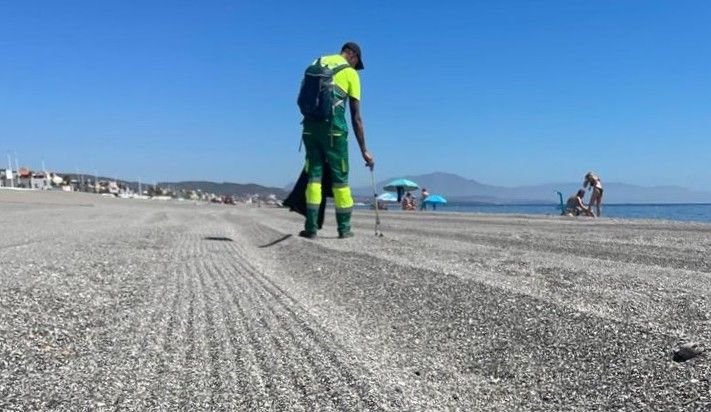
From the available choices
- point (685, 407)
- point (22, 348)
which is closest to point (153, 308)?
point (22, 348)

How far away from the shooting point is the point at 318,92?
5289 mm

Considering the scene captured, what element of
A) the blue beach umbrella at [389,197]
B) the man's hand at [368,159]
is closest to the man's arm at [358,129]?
the man's hand at [368,159]

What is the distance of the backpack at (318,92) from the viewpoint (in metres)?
5.30

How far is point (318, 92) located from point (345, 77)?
0.35 m

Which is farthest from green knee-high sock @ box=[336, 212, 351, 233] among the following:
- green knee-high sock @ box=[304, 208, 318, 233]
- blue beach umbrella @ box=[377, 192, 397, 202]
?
blue beach umbrella @ box=[377, 192, 397, 202]

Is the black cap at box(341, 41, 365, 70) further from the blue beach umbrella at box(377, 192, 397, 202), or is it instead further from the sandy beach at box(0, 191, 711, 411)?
the blue beach umbrella at box(377, 192, 397, 202)

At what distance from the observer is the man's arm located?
221 inches

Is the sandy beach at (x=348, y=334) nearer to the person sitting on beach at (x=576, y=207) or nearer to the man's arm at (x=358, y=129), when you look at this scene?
the man's arm at (x=358, y=129)

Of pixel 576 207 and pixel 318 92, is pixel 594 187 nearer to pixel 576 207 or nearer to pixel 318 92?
pixel 576 207

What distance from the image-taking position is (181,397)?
1.36 m

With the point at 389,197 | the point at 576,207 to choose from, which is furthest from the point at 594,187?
the point at 389,197

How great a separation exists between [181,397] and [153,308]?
3.03 feet

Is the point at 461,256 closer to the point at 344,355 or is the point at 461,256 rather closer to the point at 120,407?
the point at 344,355

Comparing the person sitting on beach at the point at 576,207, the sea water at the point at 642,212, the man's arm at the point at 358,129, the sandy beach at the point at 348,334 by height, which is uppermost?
the man's arm at the point at 358,129
